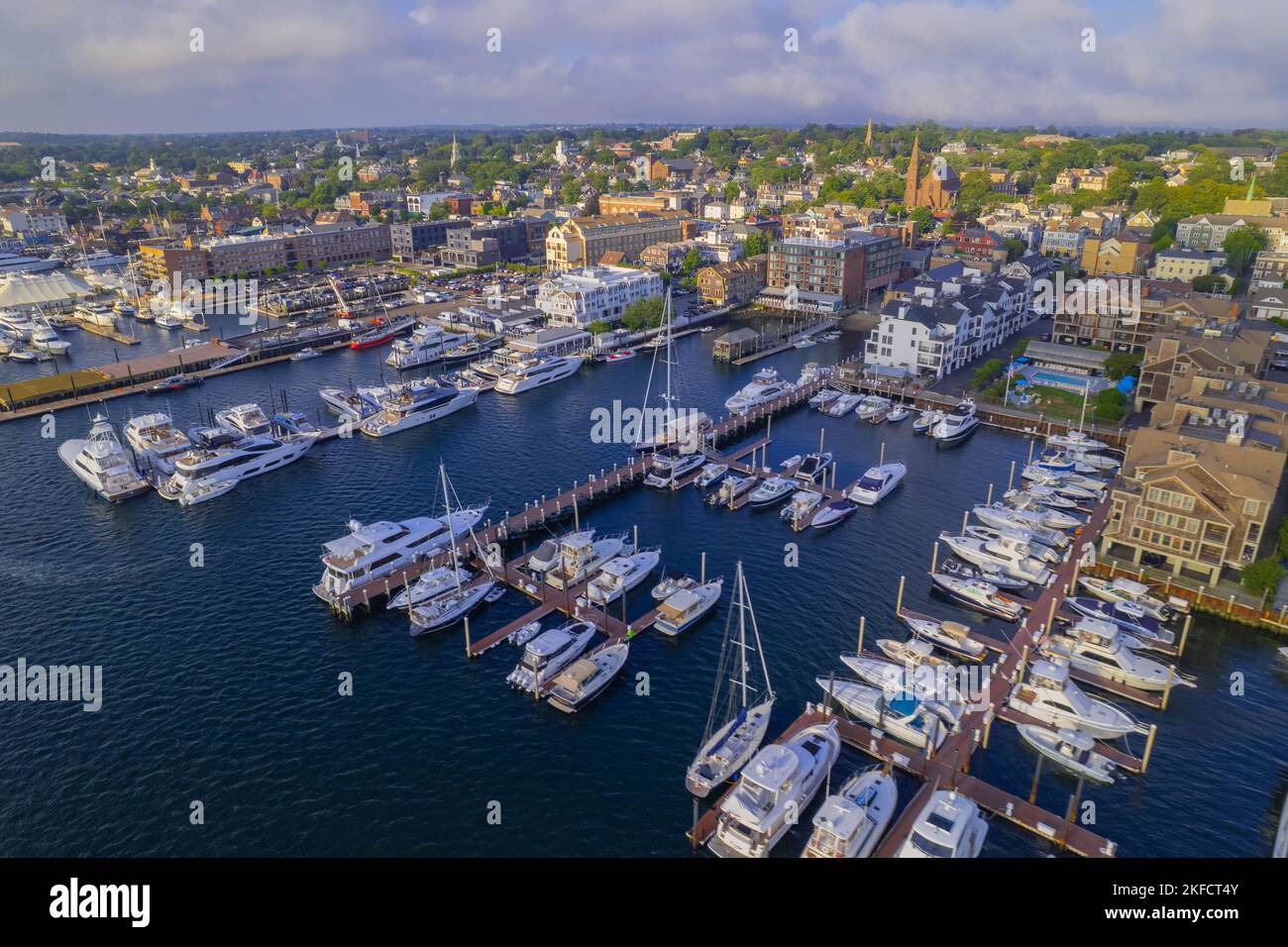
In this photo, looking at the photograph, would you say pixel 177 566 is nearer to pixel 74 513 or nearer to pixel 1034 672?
pixel 74 513

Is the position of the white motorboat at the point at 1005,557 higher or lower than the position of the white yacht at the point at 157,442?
lower

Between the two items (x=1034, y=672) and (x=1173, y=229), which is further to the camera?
(x=1173, y=229)

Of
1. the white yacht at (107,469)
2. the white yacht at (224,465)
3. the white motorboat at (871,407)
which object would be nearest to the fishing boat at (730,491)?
the white motorboat at (871,407)

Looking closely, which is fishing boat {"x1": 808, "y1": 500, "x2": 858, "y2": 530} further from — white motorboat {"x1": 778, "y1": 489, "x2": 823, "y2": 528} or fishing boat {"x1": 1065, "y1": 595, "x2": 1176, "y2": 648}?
fishing boat {"x1": 1065, "y1": 595, "x2": 1176, "y2": 648}

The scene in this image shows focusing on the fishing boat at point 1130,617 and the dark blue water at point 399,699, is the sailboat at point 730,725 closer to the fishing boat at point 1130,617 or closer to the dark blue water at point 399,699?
the dark blue water at point 399,699

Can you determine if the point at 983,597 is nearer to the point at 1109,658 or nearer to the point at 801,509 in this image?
the point at 1109,658

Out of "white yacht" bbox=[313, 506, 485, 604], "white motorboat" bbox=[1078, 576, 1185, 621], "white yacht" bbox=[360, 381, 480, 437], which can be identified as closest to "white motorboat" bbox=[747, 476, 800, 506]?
"white yacht" bbox=[313, 506, 485, 604]
